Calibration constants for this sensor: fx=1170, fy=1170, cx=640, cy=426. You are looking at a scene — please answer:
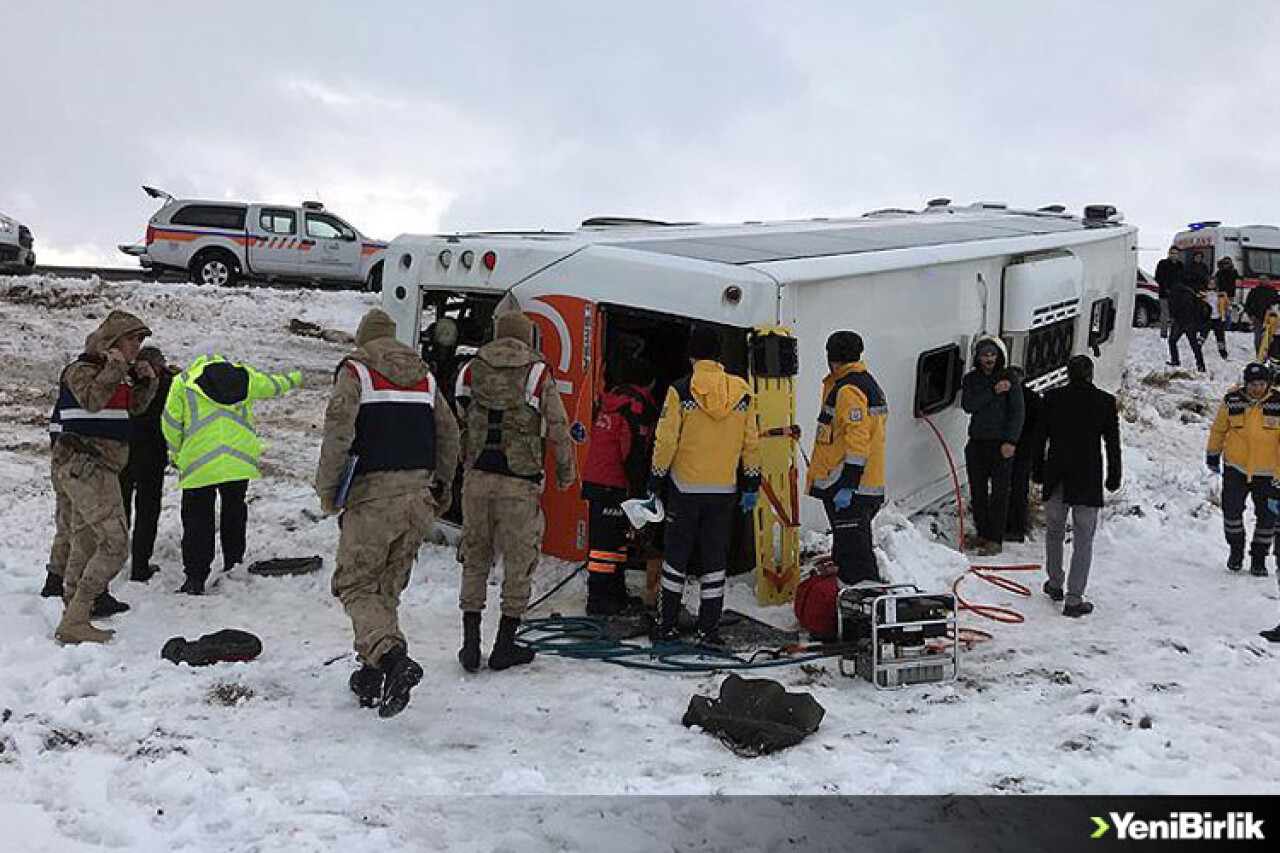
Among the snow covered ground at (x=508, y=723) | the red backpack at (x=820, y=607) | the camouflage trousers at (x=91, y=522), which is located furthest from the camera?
the red backpack at (x=820, y=607)

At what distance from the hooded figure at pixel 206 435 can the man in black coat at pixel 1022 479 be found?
5.57m

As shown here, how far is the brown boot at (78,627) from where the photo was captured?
Answer: 6.27 meters

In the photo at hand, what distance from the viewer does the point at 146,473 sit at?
24.6ft

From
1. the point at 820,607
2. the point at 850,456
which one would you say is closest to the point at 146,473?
the point at 820,607

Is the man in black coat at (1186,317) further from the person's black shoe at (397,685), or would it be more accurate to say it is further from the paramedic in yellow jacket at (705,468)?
the person's black shoe at (397,685)

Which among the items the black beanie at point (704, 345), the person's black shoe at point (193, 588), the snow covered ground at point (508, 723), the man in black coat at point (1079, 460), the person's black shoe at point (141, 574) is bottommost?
the snow covered ground at point (508, 723)

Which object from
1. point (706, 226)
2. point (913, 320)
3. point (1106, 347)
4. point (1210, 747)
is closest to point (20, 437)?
point (706, 226)

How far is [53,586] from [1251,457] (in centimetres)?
830

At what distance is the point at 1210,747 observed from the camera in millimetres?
5312

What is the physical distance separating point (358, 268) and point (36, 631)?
1529cm

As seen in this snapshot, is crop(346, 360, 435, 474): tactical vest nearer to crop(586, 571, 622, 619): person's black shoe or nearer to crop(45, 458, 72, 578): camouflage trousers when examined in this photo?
crop(586, 571, 622, 619): person's black shoe

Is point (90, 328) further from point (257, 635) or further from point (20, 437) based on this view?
point (257, 635)

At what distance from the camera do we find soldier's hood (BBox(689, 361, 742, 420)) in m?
6.39

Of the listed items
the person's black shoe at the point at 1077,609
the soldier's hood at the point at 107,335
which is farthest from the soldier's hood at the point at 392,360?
the person's black shoe at the point at 1077,609
